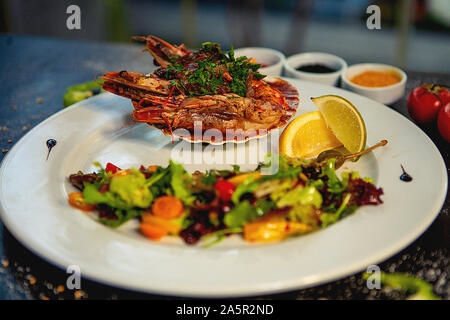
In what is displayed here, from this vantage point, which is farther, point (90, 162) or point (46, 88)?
point (46, 88)

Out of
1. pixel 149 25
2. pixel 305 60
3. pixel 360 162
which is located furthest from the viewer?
pixel 149 25

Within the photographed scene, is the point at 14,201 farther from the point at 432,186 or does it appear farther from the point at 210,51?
the point at 432,186

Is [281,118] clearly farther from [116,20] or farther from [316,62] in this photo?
[116,20]

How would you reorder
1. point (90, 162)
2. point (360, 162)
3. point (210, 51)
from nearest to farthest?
point (360, 162)
point (90, 162)
point (210, 51)

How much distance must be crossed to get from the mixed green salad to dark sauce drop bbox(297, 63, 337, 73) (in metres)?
1.65

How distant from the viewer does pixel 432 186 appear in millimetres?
2092

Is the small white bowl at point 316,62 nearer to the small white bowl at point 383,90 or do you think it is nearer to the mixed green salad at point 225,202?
the small white bowl at point 383,90

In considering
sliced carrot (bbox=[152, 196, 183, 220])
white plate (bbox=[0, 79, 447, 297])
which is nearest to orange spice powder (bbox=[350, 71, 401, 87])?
white plate (bbox=[0, 79, 447, 297])

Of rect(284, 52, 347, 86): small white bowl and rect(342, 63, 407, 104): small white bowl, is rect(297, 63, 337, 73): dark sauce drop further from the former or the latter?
rect(342, 63, 407, 104): small white bowl

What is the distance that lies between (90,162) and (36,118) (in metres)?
1.01

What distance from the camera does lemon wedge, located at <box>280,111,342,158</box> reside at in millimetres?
2568

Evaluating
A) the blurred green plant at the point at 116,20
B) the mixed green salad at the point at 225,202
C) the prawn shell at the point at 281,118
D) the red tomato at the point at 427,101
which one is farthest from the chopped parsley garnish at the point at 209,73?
the blurred green plant at the point at 116,20

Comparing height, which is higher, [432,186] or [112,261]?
[432,186]
